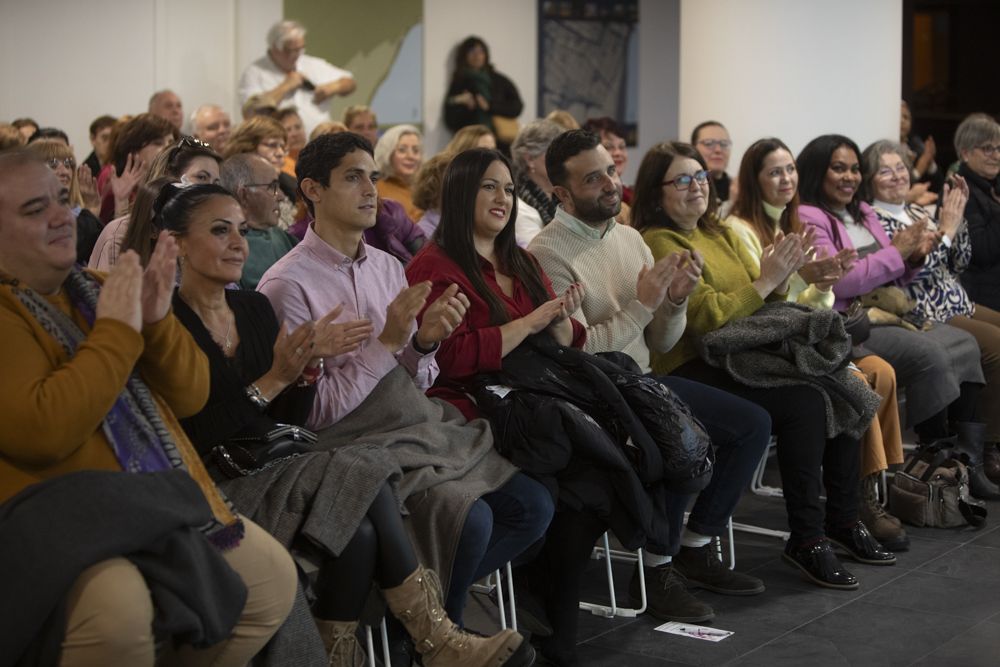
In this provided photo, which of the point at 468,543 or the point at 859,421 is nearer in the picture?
the point at 468,543

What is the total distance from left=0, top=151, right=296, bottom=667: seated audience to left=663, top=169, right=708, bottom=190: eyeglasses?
221cm

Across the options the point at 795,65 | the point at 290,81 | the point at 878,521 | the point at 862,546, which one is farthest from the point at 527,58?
the point at 862,546

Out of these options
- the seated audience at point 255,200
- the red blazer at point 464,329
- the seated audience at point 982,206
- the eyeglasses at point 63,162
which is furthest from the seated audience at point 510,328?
the seated audience at point 982,206

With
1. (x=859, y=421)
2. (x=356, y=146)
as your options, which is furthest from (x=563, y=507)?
(x=859, y=421)

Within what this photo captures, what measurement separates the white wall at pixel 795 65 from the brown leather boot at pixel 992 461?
2.00 meters

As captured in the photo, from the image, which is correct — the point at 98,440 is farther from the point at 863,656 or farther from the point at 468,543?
the point at 863,656

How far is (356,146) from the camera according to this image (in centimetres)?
365

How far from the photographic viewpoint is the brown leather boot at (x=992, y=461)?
5695 mm

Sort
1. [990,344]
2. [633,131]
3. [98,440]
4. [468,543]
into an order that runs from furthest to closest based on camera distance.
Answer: [633,131] → [990,344] → [468,543] → [98,440]

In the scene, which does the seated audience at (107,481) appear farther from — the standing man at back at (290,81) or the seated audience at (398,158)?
the standing man at back at (290,81)

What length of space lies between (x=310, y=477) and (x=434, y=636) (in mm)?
450

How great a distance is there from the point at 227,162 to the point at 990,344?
10.9ft

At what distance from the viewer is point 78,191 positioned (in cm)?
511

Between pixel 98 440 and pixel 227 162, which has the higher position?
pixel 227 162
